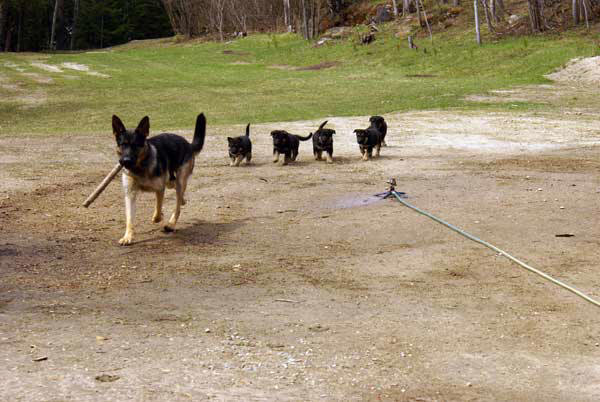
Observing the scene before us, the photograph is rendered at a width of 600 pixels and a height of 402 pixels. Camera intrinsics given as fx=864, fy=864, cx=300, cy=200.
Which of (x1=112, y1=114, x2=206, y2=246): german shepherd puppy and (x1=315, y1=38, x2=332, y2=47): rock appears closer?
(x1=112, y1=114, x2=206, y2=246): german shepherd puppy

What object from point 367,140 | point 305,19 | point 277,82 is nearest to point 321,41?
point 305,19

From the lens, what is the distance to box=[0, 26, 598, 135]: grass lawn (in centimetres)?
2514

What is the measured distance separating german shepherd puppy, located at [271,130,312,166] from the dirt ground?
970mm

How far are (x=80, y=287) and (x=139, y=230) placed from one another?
8.87 feet

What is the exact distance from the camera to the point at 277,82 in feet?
118

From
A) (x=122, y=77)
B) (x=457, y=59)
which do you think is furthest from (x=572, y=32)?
(x=122, y=77)

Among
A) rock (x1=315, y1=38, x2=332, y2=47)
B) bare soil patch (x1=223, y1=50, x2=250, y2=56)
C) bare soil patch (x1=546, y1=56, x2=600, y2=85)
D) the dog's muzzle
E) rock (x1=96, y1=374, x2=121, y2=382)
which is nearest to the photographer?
rock (x1=96, y1=374, x2=121, y2=382)

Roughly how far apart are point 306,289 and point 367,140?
8.38 metres

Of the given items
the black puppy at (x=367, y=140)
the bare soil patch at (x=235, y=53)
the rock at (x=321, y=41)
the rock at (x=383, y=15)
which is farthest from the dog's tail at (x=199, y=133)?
the bare soil patch at (x=235, y=53)

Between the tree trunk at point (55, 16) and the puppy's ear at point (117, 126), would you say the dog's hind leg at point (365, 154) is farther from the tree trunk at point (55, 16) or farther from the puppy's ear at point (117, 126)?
the tree trunk at point (55, 16)

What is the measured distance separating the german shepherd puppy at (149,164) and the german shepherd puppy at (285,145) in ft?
15.1

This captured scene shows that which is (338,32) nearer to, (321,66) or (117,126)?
(321,66)

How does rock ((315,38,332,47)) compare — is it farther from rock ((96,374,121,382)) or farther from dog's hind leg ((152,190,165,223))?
rock ((96,374,121,382))

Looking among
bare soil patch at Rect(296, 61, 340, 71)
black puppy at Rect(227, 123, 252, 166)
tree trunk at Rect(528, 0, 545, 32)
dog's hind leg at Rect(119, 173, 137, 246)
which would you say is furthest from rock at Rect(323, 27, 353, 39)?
dog's hind leg at Rect(119, 173, 137, 246)
